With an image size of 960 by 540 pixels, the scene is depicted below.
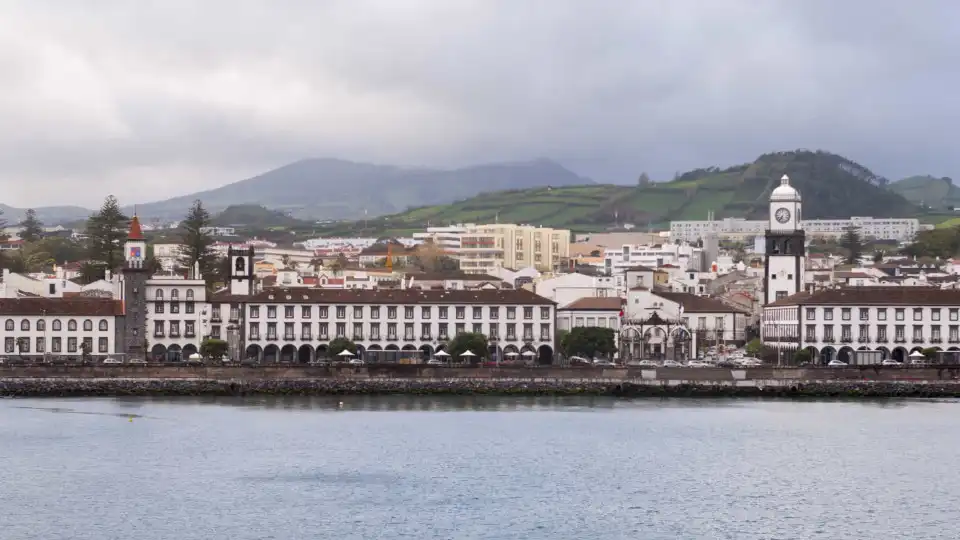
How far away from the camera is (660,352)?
12125cm

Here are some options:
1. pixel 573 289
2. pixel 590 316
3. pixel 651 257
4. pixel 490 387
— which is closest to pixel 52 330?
pixel 490 387

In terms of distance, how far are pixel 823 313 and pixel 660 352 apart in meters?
14.7

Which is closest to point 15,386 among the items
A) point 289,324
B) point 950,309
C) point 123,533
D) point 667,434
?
point 289,324

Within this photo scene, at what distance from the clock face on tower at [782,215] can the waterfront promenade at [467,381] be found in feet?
120

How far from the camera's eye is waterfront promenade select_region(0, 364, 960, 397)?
87.6 m

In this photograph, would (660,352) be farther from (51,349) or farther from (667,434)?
(667,434)

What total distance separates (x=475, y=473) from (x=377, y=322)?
57849 millimetres

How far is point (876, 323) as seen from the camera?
357ft

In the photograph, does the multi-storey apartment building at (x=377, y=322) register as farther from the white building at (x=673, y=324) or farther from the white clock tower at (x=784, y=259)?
the white clock tower at (x=784, y=259)

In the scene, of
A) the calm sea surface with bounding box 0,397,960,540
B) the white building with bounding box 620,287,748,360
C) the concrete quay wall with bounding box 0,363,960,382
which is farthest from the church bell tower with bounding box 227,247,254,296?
the calm sea surface with bounding box 0,397,960,540

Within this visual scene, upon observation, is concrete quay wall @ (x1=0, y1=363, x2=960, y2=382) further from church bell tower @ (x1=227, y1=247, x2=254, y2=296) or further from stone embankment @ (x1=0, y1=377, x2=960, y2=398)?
church bell tower @ (x1=227, y1=247, x2=254, y2=296)

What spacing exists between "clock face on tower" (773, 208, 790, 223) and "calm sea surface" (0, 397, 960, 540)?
159 ft

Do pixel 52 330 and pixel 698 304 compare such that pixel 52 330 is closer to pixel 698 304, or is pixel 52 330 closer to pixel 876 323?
pixel 698 304

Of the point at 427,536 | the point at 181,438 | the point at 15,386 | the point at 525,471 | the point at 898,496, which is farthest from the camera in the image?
the point at 15,386
